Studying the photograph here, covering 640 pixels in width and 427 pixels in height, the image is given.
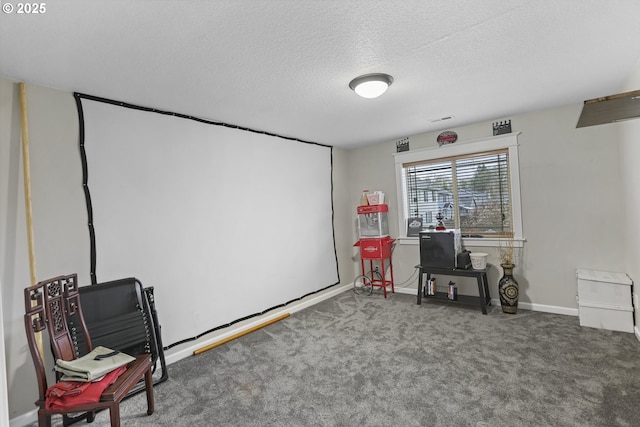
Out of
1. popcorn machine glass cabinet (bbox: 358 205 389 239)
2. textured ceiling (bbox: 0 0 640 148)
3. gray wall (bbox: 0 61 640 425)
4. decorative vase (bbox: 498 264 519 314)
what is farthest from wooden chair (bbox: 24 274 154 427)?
decorative vase (bbox: 498 264 519 314)

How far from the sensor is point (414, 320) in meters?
3.74

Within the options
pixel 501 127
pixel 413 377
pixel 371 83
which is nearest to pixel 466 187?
pixel 501 127

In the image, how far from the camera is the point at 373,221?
4.92 m

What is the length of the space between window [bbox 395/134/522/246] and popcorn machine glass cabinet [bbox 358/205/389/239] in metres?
0.26

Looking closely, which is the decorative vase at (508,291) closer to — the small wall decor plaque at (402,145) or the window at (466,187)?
the window at (466,187)

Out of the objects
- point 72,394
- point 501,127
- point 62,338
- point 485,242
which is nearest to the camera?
point 72,394

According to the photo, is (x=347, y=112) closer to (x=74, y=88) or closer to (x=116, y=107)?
(x=116, y=107)

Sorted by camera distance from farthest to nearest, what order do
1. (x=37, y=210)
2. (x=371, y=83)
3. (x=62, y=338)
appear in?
(x=371, y=83)
(x=37, y=210)
(x=62, y=338)

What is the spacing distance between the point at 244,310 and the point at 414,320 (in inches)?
78.1

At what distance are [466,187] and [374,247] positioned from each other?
59.8 inches

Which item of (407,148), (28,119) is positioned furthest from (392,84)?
(28,119)

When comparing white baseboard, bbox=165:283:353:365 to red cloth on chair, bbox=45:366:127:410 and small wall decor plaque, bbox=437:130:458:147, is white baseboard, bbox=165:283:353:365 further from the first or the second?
small wall decor plaque, bbox=437:130:458:147

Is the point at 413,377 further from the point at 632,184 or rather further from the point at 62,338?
the point at 632,184

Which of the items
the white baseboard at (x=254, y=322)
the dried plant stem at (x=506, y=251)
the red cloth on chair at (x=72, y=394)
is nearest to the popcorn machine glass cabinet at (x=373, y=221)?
the white baseboard at (x=254, y=322)
